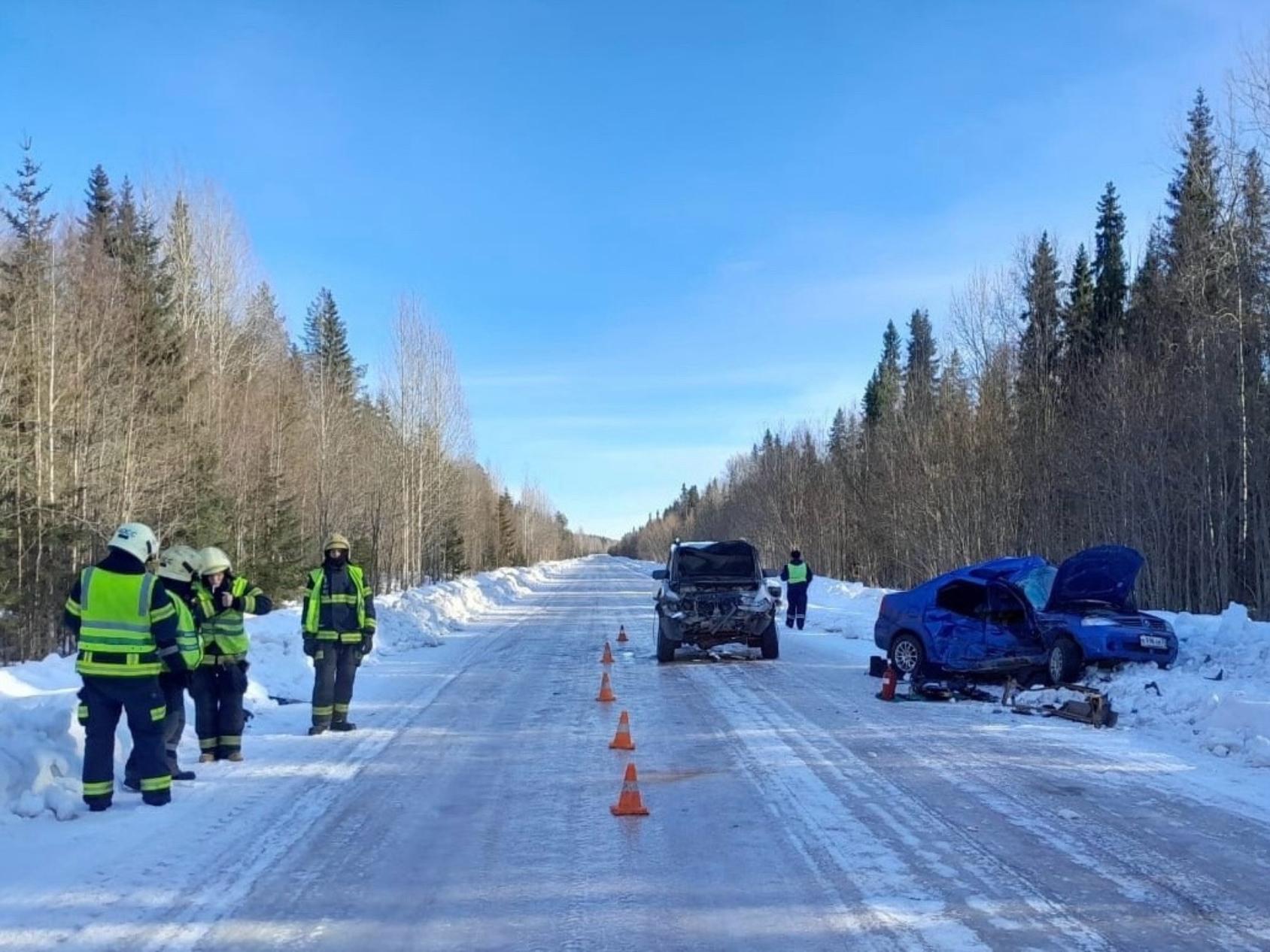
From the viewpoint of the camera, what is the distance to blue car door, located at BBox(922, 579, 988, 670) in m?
13.2

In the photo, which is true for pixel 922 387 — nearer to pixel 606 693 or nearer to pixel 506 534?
pixel 606 693

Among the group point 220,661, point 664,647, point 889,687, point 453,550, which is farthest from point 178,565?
point 453,550

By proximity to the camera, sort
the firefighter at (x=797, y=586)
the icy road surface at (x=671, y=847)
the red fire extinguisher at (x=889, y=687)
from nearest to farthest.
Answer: the icy road surface at (x=671, y=847) → the red fire extinguisher at (x=889, y=687) → the firefighter at (x=797, y=586)

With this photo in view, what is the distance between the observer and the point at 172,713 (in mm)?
7859

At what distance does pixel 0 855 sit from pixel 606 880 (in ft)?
12.1

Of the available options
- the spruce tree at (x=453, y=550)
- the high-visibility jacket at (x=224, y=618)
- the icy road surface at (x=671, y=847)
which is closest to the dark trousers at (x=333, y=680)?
the icy road surface at (x=671, y=847)

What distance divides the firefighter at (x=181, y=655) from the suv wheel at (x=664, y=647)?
918 centimetres

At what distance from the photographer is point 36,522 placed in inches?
829

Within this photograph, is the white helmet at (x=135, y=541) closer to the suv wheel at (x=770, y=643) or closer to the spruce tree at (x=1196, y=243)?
the suv wheel at (x=770, y=643)

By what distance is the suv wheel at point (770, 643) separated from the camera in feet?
54.6

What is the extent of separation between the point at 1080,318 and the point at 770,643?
1308 inches

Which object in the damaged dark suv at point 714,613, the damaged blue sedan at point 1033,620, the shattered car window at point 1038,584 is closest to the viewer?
the damaged blue sedan at point 1033,620

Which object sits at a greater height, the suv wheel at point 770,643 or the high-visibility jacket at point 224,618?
the high-visibility jacket at point 224,618

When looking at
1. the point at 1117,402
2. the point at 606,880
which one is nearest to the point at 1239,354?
the point at 1117,402
